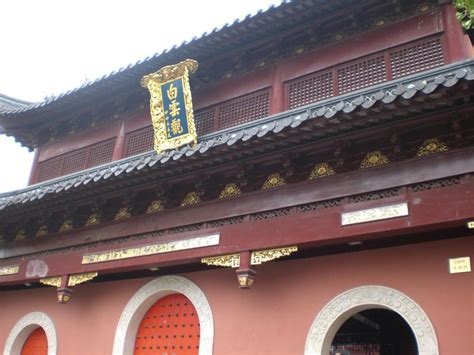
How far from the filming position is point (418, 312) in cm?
572

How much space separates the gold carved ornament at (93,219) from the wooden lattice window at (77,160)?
4.93 feet

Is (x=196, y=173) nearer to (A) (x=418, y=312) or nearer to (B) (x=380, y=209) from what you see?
(B) (x=380, y=209)

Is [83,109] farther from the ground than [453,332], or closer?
farther from the ground

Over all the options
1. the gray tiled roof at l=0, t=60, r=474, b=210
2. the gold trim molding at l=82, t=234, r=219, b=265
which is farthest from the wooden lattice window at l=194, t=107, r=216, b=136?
the gold trim molding at l=82, t=234, r=219, b=265

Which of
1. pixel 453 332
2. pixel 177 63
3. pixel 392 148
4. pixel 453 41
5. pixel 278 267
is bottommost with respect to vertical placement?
pixel 453 332

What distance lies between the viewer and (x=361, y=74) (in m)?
7.37

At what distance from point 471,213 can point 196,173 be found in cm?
371

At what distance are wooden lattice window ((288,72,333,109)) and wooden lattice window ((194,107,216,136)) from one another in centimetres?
151

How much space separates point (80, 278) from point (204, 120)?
347cm

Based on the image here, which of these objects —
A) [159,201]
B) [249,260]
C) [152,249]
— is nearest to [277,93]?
[159,201]

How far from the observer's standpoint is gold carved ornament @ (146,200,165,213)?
26.2 ft

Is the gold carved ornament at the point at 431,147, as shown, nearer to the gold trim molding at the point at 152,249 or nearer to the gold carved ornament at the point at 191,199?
the gold trim molding at the point at 152,249

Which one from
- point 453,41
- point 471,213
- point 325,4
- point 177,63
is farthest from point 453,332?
point 177,63

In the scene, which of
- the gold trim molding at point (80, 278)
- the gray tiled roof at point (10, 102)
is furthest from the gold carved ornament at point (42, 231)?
the gray tiled roof at point (10, 102)
